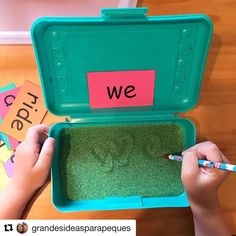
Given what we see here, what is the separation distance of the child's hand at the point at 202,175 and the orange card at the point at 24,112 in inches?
11.7

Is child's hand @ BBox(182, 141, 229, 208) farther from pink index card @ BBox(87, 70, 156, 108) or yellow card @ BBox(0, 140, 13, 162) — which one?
yellow card @ BBox(0, 140, 13, 162)

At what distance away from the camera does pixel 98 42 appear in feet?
1.49

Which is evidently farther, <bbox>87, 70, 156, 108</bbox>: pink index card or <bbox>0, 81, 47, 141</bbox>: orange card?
<bbox>0, 81, 47, 141</bbox>: orange card

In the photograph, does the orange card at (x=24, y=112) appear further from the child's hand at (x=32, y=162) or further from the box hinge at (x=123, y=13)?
the box hinge at (x=123, y=13)

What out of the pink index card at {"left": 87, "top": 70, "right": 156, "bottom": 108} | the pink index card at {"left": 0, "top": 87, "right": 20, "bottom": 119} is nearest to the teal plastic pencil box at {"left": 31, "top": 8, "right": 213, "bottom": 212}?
the pink index card at {"left": 87, "top": 70, "right": 156, "bottom": 108}

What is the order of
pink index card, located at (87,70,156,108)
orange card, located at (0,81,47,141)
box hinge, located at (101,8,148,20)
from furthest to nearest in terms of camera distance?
orange card, located at (0,81,47,141) → pink index card, located at (87,70,156,108) → box hinge, located at (101,8,148,20)

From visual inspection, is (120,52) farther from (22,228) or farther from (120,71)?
(22,228)

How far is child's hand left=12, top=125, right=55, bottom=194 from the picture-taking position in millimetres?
540

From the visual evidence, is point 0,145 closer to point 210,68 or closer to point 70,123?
point 70,123

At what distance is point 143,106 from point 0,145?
0.95 feet

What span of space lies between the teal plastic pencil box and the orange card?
6 centimetres

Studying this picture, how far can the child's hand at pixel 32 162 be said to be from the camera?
540 mm

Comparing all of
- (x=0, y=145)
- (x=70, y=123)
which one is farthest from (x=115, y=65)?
(x=0, y=145)

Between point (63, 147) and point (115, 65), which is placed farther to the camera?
point (63, 147)
